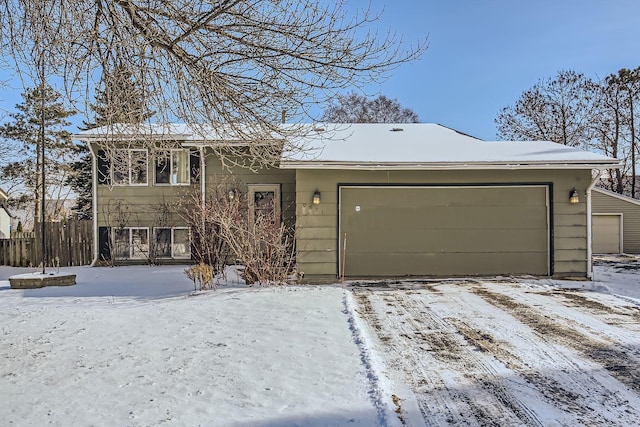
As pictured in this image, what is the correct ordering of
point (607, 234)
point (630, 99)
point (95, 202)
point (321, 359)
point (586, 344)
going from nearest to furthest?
1. point (321, 359)
2. point (586, 344)
3. point (95, 202)
4. point (607, 234)
5. point (630, 99)

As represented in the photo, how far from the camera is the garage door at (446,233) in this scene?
10125mm

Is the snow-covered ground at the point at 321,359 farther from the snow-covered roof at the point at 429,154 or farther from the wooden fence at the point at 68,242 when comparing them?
the wooden fence at the point at 68,242

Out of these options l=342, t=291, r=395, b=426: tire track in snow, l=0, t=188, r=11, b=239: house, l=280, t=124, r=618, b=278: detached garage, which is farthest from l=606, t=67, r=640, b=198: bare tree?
l=0, t=188, r=11, b=239: house

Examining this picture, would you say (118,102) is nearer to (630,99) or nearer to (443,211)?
(443,211)

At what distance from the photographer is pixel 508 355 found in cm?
489

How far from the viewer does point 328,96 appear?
532cm

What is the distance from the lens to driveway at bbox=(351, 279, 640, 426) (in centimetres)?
358

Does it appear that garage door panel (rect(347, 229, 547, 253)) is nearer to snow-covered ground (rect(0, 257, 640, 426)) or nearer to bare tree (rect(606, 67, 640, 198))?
snow-covered ground (rect(0, 257, 640, 426))

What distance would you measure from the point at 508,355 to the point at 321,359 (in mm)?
2031

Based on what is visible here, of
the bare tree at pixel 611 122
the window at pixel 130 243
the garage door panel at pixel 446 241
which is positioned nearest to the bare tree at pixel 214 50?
the garage door panel at pixel 446 241

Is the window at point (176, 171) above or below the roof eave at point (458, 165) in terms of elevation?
above

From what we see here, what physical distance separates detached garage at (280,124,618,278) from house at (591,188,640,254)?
41.4ft

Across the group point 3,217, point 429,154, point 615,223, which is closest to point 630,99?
point 615,223

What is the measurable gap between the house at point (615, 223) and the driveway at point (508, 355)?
1451 cm
